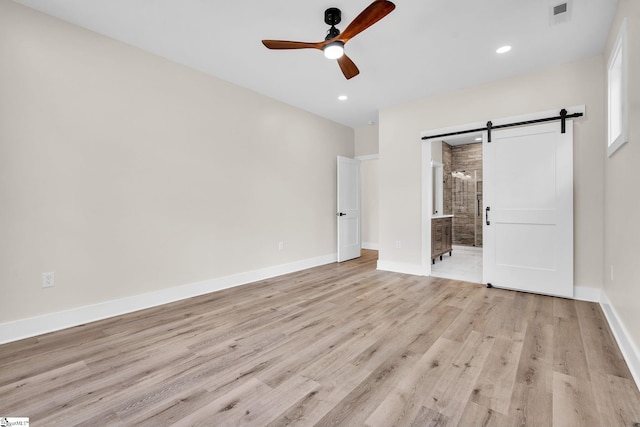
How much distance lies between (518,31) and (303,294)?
352cm

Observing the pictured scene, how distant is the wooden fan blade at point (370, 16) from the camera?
191 cm

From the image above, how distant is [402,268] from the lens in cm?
470

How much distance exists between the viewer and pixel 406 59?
3275mm

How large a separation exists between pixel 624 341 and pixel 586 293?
4.67ft

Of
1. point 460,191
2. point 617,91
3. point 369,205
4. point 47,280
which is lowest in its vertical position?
point 47,280

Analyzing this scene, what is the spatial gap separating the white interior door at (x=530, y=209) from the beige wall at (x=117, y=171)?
122 inches

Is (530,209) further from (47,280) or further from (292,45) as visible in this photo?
(47,280)

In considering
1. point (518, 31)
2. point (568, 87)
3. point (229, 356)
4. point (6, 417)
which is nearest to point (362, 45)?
point (518, 31)

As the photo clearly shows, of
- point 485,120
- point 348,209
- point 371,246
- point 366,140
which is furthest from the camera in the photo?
point 371,246

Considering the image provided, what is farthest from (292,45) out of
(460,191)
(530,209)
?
(460,191)

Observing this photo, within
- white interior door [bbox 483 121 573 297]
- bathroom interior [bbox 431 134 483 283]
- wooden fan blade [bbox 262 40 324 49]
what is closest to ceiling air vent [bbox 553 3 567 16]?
white interior door [bbox 483 121 573 297]

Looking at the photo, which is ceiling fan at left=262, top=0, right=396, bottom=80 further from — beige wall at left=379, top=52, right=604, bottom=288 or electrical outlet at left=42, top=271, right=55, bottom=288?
electrical outlet at left=42, top=271, right=55, bottom=288

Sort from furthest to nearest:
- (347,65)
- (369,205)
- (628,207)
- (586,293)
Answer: (369,205)
(586,293)
(347,65)
(628,207)

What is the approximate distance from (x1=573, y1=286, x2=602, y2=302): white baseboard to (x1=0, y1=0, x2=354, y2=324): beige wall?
3.87 metres
